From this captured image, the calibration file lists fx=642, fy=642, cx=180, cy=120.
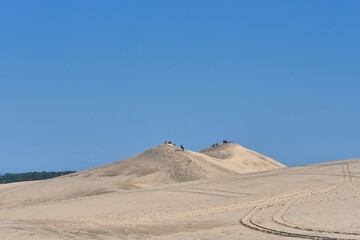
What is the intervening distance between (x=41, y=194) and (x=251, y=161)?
21.5 m

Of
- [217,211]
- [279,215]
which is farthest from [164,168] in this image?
[279,215]

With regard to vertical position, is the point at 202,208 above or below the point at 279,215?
above

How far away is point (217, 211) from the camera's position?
2145cm

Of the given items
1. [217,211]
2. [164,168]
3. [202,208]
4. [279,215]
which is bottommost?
[279,215]

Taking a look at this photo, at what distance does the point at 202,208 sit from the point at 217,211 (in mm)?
1436

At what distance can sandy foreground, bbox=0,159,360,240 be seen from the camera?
587 inches

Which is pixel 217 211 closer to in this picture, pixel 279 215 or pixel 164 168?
pixel 279 215

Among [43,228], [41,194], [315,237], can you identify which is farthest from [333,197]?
[41,194]

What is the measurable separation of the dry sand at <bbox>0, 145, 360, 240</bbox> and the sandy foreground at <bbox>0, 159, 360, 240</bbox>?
2cm

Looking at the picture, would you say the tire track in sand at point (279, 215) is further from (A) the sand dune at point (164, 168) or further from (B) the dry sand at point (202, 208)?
(A) the sand dune at point (164, 168)

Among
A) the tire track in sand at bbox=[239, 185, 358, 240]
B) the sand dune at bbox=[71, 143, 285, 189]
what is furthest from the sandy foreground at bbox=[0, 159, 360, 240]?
the sand dune at bbox=[71, 143, 285, 189]

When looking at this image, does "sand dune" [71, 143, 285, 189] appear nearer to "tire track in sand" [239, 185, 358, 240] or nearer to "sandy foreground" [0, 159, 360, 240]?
"sandy foreground" [0, 159, 360, 240]

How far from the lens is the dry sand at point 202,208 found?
591 inches

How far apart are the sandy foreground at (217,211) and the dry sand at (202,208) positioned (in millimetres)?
24
